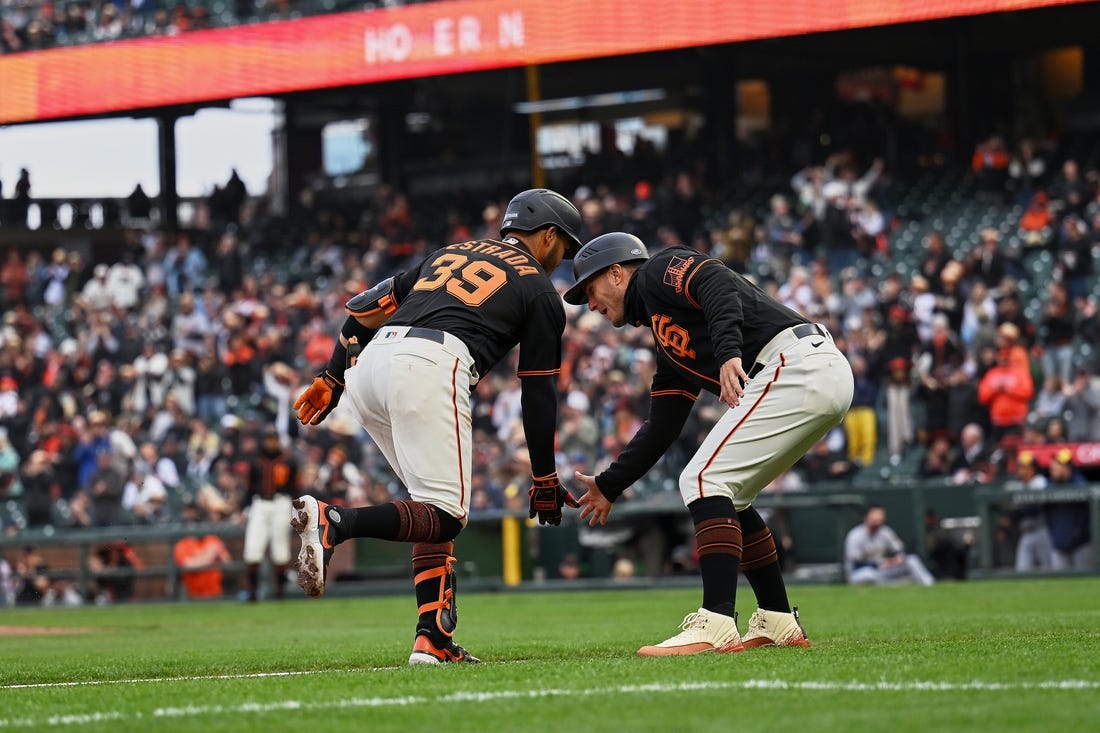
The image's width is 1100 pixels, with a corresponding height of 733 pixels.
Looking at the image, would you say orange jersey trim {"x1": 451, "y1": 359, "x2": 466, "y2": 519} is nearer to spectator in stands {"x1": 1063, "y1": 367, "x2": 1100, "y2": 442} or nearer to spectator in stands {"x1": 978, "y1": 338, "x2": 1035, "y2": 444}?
spectator in stands {"x1": 1063, "y1": 367, "x2": 1100, "y2": 442}

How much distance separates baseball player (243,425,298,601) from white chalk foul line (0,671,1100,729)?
12849 millimetres

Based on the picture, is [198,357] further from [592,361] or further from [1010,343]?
[1010,343]

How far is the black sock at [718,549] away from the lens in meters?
6.52

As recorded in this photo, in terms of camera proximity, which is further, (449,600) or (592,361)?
(592,361)

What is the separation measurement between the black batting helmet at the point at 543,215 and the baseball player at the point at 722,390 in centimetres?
20

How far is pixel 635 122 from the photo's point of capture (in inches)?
1184

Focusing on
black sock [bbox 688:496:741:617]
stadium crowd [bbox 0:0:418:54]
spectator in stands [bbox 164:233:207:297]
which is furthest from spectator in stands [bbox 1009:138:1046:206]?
black sock [bbox 688:496:741:617]

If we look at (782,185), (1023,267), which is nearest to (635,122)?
(782,185)

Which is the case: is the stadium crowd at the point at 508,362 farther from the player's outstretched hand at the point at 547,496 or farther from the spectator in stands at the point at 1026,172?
the player's outstretched hand at the point at 547,496

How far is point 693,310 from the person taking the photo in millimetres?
6703

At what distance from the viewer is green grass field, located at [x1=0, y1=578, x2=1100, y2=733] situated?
4477 mm

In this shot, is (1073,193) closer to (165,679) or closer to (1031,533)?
(1031,533)

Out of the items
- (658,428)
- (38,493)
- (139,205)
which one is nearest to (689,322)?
(658,428)

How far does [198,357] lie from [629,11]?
8058mm
